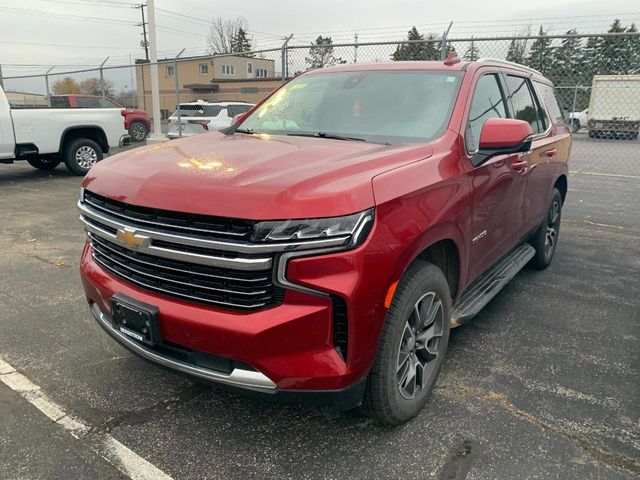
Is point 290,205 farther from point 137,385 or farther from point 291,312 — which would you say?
point 137,385

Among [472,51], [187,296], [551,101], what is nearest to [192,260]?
[187,296]

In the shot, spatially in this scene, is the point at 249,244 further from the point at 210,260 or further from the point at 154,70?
the point at 154,70

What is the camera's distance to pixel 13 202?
8.59 meters

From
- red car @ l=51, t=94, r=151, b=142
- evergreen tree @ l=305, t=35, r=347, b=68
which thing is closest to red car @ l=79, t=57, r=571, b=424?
evergreen tree @ l=305, t=35, r=347, b=68

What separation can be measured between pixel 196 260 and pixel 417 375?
4.48 ft

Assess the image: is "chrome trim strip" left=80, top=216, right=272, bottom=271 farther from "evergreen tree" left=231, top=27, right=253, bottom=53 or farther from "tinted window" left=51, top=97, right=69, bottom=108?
"evergreen tree" left=231, top=27, right=253, bottom=53

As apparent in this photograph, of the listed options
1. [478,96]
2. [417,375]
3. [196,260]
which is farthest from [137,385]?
[478,96]

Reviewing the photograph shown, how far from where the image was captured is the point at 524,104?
4359 millimetres

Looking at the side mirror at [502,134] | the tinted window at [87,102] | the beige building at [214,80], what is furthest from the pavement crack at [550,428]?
the tinted window at [87,102]

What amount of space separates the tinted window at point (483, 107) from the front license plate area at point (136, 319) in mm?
2033

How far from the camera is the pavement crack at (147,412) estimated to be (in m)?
2.70

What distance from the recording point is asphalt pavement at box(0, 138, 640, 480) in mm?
2420

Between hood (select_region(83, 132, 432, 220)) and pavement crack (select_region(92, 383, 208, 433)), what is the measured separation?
1.19 m

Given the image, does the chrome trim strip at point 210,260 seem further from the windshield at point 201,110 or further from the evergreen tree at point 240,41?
the evergreen tree at point 240,41
